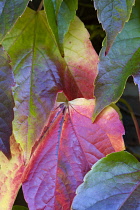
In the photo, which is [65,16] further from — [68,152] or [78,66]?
[68,152]

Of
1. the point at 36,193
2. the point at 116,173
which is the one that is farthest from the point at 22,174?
the point at 116,173

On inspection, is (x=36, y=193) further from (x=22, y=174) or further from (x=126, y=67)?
(x=126, y=67)

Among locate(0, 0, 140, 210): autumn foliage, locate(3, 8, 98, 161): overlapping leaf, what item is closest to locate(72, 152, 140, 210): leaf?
locate(0, 0, 140, 210): autumn foliage

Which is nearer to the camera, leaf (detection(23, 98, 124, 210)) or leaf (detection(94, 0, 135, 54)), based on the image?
leaf (detection(94, 0, 135, 54))

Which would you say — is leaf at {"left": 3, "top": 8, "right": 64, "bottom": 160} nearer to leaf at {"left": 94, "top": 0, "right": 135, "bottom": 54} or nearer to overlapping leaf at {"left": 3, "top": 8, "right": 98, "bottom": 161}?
overlapping leaf at {"left": 3, "top": 8, "right": 98, "bottom": 161}

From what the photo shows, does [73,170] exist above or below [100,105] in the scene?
below

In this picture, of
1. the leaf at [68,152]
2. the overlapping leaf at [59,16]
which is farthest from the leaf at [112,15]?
the leaf at [68,152]

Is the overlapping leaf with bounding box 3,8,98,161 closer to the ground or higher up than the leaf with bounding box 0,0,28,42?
closer to the ground
